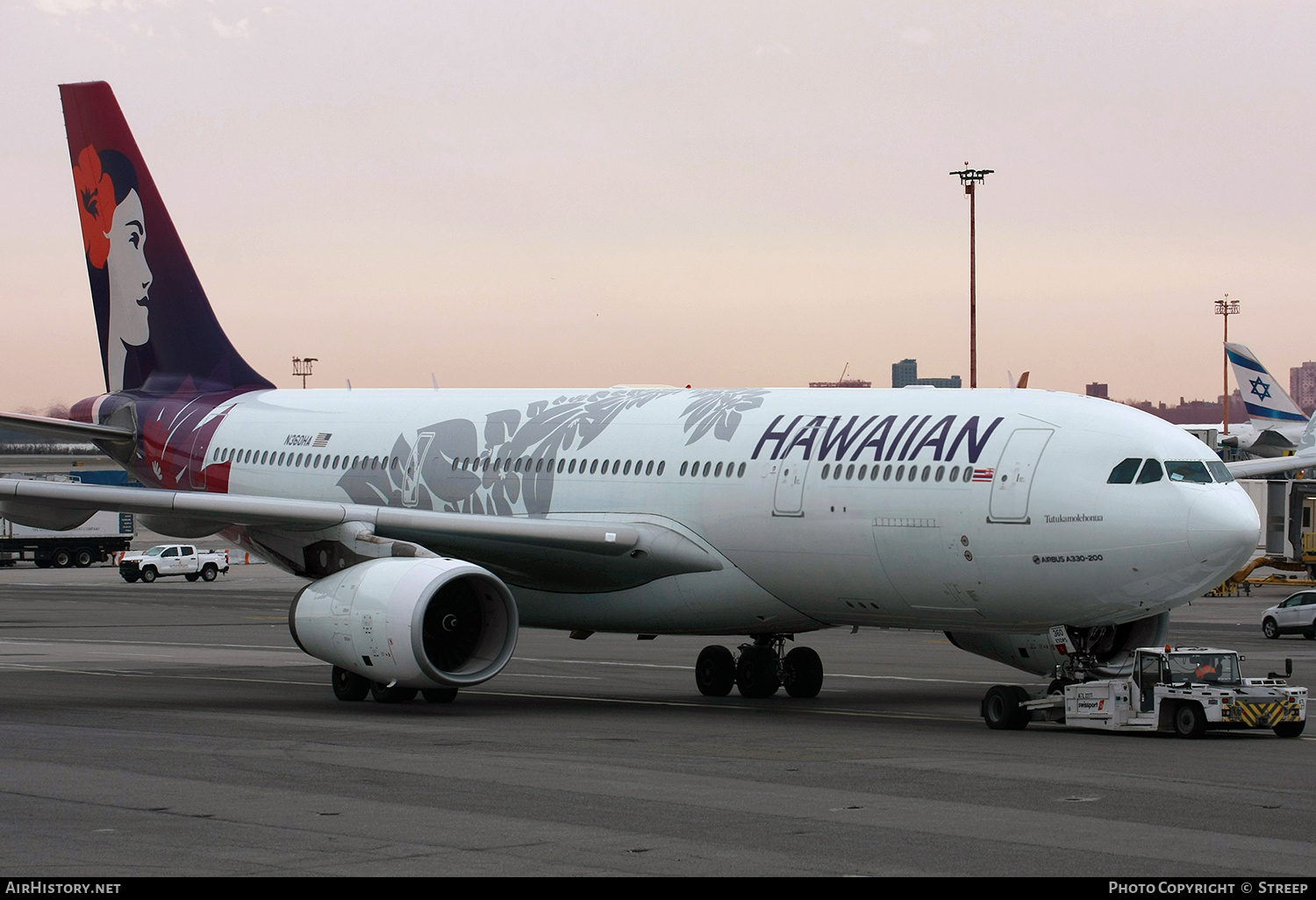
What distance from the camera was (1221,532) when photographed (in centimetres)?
1969

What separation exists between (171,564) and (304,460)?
45041 millimetres

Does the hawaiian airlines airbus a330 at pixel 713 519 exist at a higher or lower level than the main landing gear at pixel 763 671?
higher

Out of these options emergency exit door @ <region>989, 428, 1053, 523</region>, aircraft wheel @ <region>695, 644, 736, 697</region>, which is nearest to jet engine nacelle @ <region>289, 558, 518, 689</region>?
aircraft wheel @ <region>695, 644, 736, 697</region>

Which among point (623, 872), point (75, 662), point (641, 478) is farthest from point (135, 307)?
point (623, 872)

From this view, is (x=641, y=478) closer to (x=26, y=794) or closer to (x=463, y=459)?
(x=463, y=459)

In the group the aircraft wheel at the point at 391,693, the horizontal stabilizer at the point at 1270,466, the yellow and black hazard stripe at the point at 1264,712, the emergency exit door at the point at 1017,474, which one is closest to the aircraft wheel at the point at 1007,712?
the emergency exit door at the point at 1017,474

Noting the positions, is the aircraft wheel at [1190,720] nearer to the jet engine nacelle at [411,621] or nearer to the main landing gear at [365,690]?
the jet engine nacelle at [411,621]

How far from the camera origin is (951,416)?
22.0 m

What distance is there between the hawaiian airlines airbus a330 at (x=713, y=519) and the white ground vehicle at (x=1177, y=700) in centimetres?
73

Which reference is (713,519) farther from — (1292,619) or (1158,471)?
(1292,619)

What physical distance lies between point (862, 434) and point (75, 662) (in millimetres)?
17397

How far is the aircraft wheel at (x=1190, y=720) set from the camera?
65.6 ft

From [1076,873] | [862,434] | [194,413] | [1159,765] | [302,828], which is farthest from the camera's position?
[194,413]

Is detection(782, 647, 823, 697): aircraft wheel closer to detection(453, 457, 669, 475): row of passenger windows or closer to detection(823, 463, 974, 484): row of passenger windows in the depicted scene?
detection(453, 457, 669, 475): row of passenger windows
